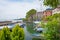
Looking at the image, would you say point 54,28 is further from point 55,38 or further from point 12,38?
point 12,38

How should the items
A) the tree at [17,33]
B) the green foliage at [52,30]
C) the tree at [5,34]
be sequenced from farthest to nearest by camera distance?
the tree at [5,34]
the tree at [17,33]
the green foliage at [52,30]

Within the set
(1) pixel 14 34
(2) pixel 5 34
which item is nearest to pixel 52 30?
(1) pixel 14 34

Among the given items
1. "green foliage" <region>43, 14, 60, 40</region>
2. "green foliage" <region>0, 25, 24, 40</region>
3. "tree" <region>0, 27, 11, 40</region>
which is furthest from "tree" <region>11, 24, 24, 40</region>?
"green foliage" <region>43, 14, 60, 40</region>

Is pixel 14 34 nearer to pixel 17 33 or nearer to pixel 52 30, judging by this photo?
pixel 17 33

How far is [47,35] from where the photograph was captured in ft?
18.2

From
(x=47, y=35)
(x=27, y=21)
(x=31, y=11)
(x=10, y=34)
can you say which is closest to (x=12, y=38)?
(x=10, y=34)

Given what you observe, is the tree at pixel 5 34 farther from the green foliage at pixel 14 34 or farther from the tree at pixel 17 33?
the tree at pixel 17 33

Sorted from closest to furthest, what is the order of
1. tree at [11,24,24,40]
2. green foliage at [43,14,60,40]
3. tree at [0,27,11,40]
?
green foliage at [43,14,60,40], tree at [11,24,24,40], tree at [0,27,11,40]

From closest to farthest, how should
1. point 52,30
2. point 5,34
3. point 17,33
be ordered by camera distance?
point 52,30, point 17,33, point 5,34

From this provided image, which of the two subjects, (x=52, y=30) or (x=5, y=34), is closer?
(x=52, y=30)

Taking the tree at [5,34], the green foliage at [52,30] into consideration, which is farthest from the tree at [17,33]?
the green foliage at [52,30]

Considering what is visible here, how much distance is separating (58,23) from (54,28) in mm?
276

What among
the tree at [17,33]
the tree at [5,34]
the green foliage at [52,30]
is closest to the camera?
the green foliage at [52,30]

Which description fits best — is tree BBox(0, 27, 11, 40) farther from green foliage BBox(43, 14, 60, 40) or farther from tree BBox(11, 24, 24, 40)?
green foliage BBox(43, 14, 60, 40)
